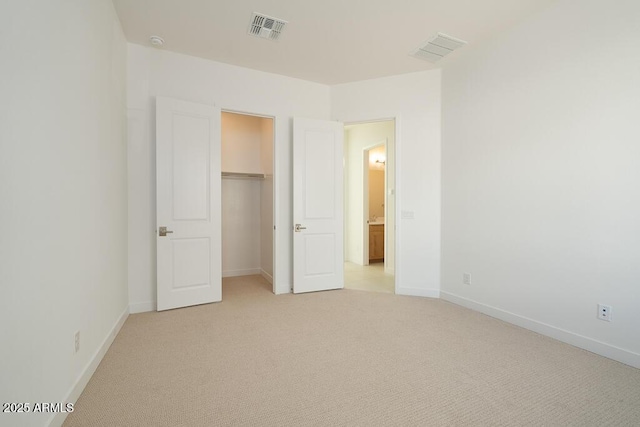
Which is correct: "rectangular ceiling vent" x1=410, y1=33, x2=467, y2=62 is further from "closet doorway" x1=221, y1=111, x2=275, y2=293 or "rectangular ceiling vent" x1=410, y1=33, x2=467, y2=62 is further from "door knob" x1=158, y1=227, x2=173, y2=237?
"door knob" x1=158, y1=227, x2=173, y2=237

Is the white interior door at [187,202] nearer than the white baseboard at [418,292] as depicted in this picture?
Yes

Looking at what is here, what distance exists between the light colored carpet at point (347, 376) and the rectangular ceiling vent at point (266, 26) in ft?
9.76

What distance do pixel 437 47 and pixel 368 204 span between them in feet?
10.7

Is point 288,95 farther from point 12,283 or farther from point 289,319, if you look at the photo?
point 12,283

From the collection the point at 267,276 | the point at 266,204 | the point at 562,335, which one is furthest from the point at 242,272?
the point at 562,335

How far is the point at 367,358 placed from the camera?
2.22 metres

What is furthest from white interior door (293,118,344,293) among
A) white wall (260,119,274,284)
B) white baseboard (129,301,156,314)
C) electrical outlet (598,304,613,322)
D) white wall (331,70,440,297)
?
electrical outlet (598,304,613,322)

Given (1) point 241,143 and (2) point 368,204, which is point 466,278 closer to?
(2) point 368,204

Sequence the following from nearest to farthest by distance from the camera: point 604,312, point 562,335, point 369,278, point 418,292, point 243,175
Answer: point 604,312 < point 562,335 < point 418,292 < point 369,278 < point 243,175

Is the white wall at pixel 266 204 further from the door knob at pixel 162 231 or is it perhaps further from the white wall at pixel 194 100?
the door knob at pixel 162 231

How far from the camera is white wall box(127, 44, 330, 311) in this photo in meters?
3.22

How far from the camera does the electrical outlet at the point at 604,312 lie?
7.48 ft

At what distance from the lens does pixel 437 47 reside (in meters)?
3.28

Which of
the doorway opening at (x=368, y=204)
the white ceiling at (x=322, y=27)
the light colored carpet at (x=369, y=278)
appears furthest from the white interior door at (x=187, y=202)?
the doorway opening at (x=368, y=204)
